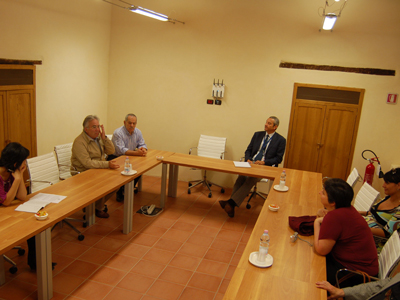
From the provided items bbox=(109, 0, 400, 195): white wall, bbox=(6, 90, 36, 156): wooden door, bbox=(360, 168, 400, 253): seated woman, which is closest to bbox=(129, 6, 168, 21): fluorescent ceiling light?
bbox=(109, 0, 400, 195): white wall

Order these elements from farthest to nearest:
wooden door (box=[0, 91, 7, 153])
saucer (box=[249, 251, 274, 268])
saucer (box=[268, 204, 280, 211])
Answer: wooden door (box=[0, 91, 7, 153]), saucer (box=[268, 204, 280, 211]), saucer (box=[249, 251, 274, 268])

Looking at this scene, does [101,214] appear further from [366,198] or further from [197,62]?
[366,198]

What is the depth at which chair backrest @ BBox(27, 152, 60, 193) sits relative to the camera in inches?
171

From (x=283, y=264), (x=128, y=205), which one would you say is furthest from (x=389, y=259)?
(x=128, y=205)

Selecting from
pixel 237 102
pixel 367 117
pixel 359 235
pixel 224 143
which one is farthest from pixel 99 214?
pixel 367 117

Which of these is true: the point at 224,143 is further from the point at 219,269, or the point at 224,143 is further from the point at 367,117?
the point at 219,269

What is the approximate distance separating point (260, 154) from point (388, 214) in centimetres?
260

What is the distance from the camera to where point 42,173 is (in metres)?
4.52

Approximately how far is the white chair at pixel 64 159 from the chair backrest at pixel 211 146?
2.45 meters

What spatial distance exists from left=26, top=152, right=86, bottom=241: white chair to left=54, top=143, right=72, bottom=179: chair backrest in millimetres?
261

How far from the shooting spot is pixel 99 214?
5.13 meters

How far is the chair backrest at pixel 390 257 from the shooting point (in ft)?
8.95

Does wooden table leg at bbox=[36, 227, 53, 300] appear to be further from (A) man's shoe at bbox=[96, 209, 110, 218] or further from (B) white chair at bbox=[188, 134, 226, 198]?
(B) white chair at bbox=[188, 134, 226, 198]

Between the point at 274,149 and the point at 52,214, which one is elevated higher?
the point at 274,149
